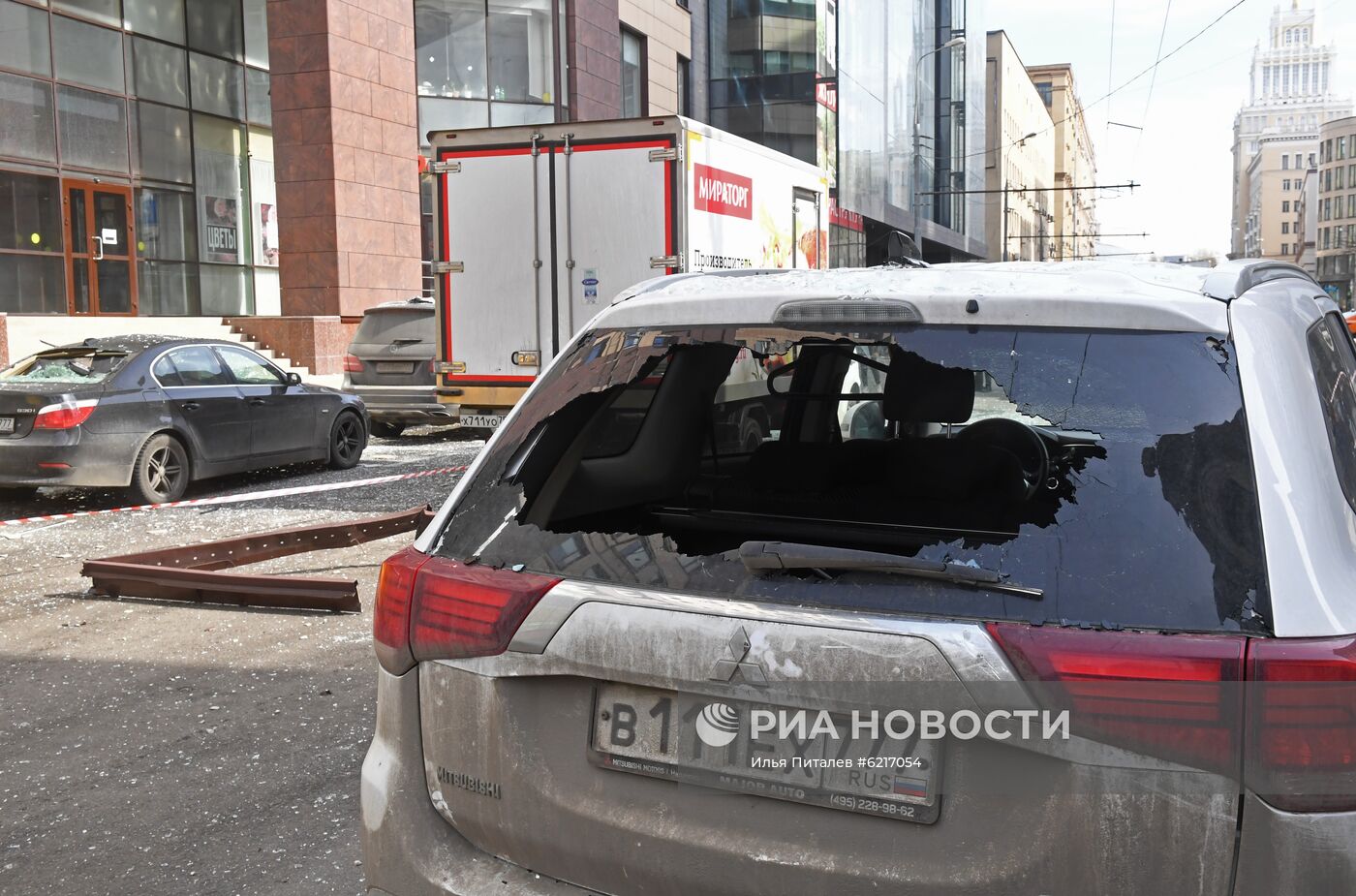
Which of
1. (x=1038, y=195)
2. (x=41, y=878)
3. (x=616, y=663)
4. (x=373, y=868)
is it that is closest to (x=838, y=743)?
(x=616, y=663)

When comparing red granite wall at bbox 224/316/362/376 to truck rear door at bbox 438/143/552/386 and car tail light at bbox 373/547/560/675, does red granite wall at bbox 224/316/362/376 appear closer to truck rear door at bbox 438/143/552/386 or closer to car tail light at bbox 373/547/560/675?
truck rear door at bbox 438/143/552/386

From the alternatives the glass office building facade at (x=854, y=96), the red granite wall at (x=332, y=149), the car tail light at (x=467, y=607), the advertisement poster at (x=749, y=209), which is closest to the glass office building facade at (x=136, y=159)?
the red granite wall at (x=332, y=149)

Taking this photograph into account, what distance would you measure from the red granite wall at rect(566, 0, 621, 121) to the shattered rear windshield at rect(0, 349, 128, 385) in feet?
67.0

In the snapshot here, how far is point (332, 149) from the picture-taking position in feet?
79.2

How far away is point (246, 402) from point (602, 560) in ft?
36.1

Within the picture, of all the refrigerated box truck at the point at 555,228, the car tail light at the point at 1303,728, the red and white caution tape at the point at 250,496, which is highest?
the refrigerated box truck at the point at 555,228

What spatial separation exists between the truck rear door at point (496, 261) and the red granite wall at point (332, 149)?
1146 centimetres

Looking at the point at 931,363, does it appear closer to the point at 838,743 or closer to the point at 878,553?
the point at 878,553

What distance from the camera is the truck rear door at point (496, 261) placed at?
12.6 meters

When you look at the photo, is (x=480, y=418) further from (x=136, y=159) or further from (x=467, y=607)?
(x=136, y=159)

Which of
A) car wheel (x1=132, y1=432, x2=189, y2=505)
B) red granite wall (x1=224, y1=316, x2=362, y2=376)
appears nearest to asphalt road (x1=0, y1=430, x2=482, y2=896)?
car wheel (x1=132, y1=432, x2=189, y2=505)

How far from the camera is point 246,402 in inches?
495

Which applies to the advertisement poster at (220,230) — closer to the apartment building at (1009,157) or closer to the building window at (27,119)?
the building window at (27,119)

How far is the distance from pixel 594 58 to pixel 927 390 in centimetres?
3098
